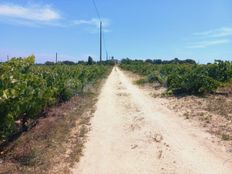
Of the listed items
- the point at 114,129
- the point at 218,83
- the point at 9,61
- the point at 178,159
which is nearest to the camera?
the point at 178,159

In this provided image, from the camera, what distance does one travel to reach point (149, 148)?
9156 millimetres

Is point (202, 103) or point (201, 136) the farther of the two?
point (202, 103)

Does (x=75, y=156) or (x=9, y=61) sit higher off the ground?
(x=9, y=61)

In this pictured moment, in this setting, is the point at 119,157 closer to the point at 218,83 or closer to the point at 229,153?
the point at 229,153

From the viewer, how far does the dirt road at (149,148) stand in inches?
302

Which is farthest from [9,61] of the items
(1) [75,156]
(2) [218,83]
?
(2) [218,83]

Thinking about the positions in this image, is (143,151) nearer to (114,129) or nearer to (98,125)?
(114,129)

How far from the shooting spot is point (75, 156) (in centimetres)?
851

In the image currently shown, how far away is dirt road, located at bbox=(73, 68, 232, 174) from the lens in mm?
7676

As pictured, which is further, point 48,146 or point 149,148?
point 48,146

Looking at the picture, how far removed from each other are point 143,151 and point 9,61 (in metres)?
5.62

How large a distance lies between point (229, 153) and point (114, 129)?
3.72 metres

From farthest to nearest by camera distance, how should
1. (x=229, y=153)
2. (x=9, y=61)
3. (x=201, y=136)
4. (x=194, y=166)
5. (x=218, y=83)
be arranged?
(x=218, y=83) < (x=9, y=61) < (x=201, y=136) < (x=229, y=153) < (x=194, y=166)

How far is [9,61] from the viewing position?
12.4m
